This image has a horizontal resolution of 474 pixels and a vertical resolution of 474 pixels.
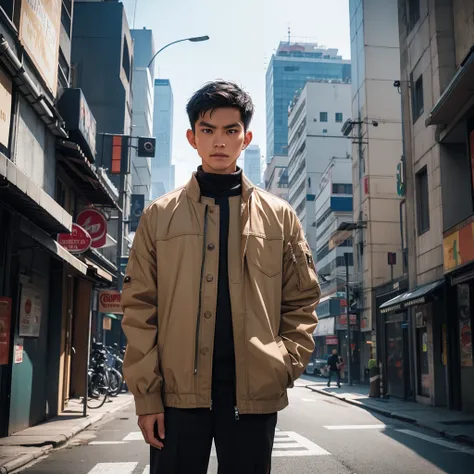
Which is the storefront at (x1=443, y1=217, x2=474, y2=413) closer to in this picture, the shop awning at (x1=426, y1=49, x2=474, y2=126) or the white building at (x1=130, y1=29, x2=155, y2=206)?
the shop awning at (x1=426, y1=49, x2=474, y2=126)

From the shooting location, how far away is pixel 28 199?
28.2 feet

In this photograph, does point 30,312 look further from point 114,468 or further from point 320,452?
point 320,452

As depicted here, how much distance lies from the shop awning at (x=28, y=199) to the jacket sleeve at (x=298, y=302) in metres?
5.23

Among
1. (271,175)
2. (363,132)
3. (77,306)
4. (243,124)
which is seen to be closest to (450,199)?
(77,306)

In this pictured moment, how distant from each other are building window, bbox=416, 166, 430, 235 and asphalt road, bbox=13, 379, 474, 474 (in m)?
9.93

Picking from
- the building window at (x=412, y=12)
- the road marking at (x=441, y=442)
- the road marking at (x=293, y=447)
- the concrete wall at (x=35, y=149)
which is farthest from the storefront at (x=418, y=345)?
the concrete wall at (x=35, y=149)

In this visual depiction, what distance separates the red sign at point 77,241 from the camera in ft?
46.6

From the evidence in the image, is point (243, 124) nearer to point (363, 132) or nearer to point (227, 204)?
point (227, 204)

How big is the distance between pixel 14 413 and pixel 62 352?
3.79m

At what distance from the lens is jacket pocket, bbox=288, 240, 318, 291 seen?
8.95 ft

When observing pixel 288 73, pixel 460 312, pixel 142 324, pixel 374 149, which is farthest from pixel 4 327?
pixel 288 73

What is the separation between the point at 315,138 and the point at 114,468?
74.8 m

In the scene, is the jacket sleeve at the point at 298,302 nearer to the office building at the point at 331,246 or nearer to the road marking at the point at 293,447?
the road marking at the point at 293,447

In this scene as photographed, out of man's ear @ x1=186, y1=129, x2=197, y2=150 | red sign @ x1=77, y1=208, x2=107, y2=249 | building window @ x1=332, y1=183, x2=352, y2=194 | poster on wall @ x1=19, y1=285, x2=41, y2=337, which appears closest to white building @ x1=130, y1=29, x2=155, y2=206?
building window @ x1=332, y1=183, x2=352, y2=194
